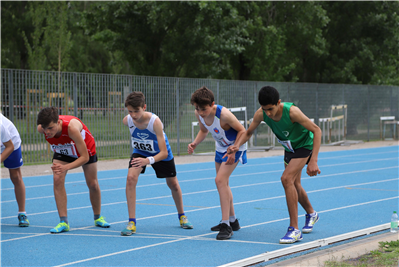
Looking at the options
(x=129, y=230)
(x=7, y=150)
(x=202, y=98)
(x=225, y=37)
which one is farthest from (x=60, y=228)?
(x=225, y=37)

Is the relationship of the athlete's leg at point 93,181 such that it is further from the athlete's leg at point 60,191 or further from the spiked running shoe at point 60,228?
the spiked running shoe at point 60,228

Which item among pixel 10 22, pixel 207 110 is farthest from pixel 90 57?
pixel 207 110

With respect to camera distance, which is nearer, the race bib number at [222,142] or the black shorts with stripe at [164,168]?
the race bib number at [222,142]

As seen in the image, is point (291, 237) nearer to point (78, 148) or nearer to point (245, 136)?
point (245, 136)

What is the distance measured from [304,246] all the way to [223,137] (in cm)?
164

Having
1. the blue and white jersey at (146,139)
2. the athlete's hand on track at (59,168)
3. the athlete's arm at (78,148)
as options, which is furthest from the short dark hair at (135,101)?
the athlete's hand on track at (59,168)

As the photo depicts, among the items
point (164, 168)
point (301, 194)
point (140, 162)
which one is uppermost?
point (140, 162)

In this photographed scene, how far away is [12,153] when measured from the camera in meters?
6.77

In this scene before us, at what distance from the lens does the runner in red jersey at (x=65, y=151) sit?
19.7ft

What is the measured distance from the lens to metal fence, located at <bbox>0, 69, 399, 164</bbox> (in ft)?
45.7

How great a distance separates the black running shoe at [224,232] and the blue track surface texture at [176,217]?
0.25 ft

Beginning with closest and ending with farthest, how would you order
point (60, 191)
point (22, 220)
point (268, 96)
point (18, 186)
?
point (268, 96) → point (60, 191) → point (22, 220) → point (18, 186)

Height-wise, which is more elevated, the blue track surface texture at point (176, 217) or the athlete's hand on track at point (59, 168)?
the athlete's hand on track at point (59, 168)

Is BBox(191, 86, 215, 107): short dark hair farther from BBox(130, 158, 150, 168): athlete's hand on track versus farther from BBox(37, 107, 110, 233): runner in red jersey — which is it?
BBox(37, 107, 110, 233): runner in red jersey
